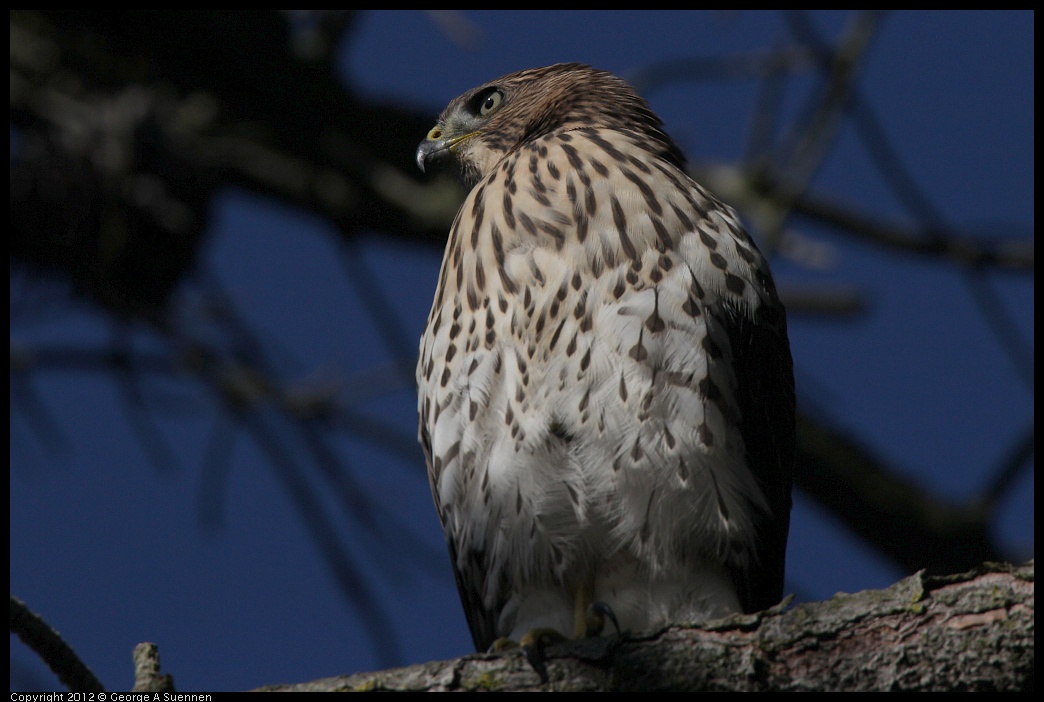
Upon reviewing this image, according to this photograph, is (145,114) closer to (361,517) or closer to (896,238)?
(361,517)

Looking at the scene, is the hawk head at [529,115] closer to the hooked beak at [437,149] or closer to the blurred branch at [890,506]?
the hooked beak at [437,149]

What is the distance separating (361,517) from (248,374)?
3.15ft

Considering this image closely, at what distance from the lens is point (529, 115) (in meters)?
4.55

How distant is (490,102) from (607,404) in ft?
6.06

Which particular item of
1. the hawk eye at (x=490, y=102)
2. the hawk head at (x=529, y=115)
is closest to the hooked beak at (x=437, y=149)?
the hawk head at (x=529, y=115)

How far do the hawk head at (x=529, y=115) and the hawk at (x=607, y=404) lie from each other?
19.8 inches

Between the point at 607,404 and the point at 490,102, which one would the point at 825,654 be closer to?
the point at 607,404

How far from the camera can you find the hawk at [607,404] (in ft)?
11.0

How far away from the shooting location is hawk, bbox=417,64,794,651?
11.0ft

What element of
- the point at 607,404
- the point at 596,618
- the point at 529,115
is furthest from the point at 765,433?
the point at 529,115

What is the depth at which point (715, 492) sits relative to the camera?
3.42 meters

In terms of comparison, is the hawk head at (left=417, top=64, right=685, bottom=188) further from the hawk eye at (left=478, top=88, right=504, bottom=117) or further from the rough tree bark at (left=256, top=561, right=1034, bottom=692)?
the rough tree bark at (left=256, top=561, right=1034, bottom=692)

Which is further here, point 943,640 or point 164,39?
point 164,39
